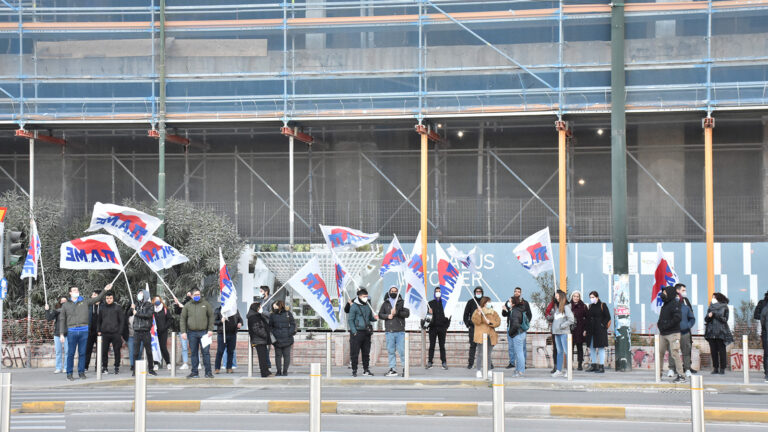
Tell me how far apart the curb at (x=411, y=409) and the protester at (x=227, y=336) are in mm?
4625

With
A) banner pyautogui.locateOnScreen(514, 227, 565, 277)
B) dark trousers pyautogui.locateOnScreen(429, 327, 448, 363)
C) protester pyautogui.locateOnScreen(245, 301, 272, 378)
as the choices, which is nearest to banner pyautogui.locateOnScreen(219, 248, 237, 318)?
protester pyautogui.locateOnScreen(245, 301, 272, 378)

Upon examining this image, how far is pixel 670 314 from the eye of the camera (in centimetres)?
1802

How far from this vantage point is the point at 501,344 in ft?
70.5

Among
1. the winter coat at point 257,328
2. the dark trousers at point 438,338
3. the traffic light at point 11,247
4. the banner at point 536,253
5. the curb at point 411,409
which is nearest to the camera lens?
the curb at point 411,409

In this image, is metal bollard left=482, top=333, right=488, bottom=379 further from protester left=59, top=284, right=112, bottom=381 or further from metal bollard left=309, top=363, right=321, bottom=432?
metal bollard left=309, top=363, right=321, bottom=432

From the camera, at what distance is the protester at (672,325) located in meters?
18.0

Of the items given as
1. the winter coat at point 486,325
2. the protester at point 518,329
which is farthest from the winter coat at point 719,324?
the winter coat at point 486,325

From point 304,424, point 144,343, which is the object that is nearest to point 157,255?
point 144,343

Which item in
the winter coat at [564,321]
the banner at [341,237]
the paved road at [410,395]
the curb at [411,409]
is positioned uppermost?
the banner at [341,237]

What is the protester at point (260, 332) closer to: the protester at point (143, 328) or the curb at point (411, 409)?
the protester at point (143, 328)

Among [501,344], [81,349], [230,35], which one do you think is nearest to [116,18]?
[230,35]

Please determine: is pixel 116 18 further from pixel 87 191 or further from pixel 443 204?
Result: pixel 443 204

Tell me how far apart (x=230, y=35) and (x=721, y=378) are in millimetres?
16545

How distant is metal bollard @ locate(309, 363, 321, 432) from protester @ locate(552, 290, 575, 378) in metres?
9.56
